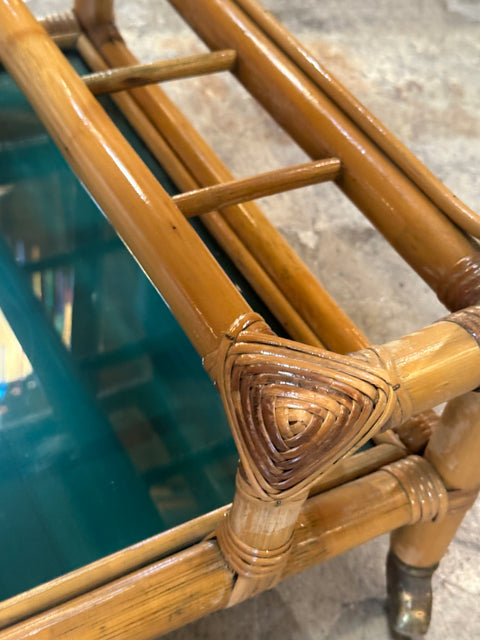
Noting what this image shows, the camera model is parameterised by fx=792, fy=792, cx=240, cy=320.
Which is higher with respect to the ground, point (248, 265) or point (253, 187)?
point (253, 187)

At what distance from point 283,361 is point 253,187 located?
0.35 m

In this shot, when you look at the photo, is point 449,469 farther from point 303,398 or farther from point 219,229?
point 219,229

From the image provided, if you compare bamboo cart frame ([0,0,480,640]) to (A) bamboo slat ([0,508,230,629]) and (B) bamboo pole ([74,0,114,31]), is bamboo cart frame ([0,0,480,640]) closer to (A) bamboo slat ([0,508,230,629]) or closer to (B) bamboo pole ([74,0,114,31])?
(A) bamboo slat ([0,508,230,629])

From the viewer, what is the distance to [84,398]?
3.30 feet

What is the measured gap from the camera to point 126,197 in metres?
0.77

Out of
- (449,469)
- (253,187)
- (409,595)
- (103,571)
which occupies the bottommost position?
(409,595)

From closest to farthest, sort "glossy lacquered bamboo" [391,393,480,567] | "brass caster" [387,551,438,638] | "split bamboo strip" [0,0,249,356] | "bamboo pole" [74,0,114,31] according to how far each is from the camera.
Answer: "split bamboo strip" [0,0,249,356], "glossy lacquered bamboo" [391,393,480,567], "brass caster" [387,551,438,638], "bamboo pole" [74,0,114,31]

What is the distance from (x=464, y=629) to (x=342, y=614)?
0.17m

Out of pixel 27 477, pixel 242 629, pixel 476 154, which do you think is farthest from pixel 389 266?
pixel 27 477

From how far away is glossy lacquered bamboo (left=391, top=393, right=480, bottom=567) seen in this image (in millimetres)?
802

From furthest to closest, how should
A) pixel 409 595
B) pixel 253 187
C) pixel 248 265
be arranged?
pixel 248 265
pixel 409 595
pixel 253 187

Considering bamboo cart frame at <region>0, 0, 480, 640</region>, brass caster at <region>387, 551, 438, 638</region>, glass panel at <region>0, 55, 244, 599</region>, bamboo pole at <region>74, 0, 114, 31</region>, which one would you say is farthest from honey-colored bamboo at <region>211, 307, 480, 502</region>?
bamboo pole at <region>74, 0, 114, 31</region>

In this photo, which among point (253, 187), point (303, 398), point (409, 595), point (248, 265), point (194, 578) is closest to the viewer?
point (303, 398)

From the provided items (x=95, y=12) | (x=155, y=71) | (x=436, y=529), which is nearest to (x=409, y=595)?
(x=436, y=529)
